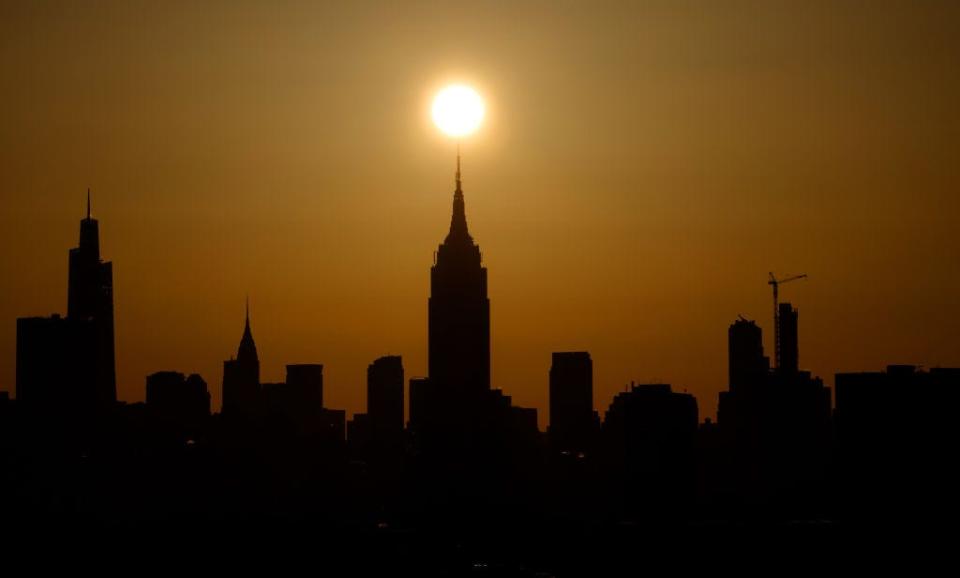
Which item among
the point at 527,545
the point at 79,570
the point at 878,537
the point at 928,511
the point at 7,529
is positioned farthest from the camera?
the point at 928,511

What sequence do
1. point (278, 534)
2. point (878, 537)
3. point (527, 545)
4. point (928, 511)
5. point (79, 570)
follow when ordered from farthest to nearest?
point (928, 511) → point (527, 545) → point (878, 537) → point (278, 534) → point (79, 570)

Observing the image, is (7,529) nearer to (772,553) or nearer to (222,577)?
(222,577)

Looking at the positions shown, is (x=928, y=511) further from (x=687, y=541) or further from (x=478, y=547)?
(x=687, y=541)

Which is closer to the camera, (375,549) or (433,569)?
(433,569)

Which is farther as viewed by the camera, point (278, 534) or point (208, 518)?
point (208, 518)

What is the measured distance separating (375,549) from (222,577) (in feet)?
72.9

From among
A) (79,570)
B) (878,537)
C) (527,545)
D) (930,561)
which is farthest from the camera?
(527,545)

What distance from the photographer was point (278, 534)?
109 meters

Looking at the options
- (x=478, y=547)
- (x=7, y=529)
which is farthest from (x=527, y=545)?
(x=7, y=529)

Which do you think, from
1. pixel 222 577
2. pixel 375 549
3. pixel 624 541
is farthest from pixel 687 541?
pixel 222 577

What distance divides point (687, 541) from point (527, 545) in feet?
105

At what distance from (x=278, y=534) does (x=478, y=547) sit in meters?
56.9

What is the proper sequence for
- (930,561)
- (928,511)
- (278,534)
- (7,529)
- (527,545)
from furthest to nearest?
(928,511) → (527,545) → (930,561) → (278,534) → (7,529)

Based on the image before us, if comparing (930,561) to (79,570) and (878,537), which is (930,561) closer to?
(878,537)
